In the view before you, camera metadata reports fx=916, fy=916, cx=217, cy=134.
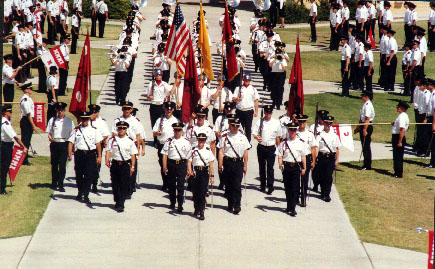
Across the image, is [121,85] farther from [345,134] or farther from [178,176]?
[178,176]

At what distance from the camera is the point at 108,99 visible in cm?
2728

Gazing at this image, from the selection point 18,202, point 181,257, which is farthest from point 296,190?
point 18,202

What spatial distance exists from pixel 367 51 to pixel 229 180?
41.4 ft

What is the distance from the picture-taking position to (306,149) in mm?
18078

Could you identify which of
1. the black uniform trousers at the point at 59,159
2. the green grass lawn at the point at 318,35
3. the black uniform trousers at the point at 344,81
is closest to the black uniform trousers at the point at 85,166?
the black uniform trousers at the point at 59,159

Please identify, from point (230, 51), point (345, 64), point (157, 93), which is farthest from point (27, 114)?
point (345, 64)

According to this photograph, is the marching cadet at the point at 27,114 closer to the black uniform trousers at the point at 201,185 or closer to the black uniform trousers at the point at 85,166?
the black uniform trousers at the point at 85,166

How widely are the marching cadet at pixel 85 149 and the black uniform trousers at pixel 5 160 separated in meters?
1.49

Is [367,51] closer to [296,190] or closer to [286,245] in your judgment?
[296,190]

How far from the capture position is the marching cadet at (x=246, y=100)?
21.6m

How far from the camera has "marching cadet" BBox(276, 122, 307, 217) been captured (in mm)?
17734

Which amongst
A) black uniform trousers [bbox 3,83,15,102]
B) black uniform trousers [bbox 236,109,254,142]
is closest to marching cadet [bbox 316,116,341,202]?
black uniform trousers [bbox 236,109,254,142]

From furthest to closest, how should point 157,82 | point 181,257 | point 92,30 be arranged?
point 92,30, point 157,82, point 181,257

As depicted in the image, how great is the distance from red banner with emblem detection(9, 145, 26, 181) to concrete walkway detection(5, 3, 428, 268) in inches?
40.5
